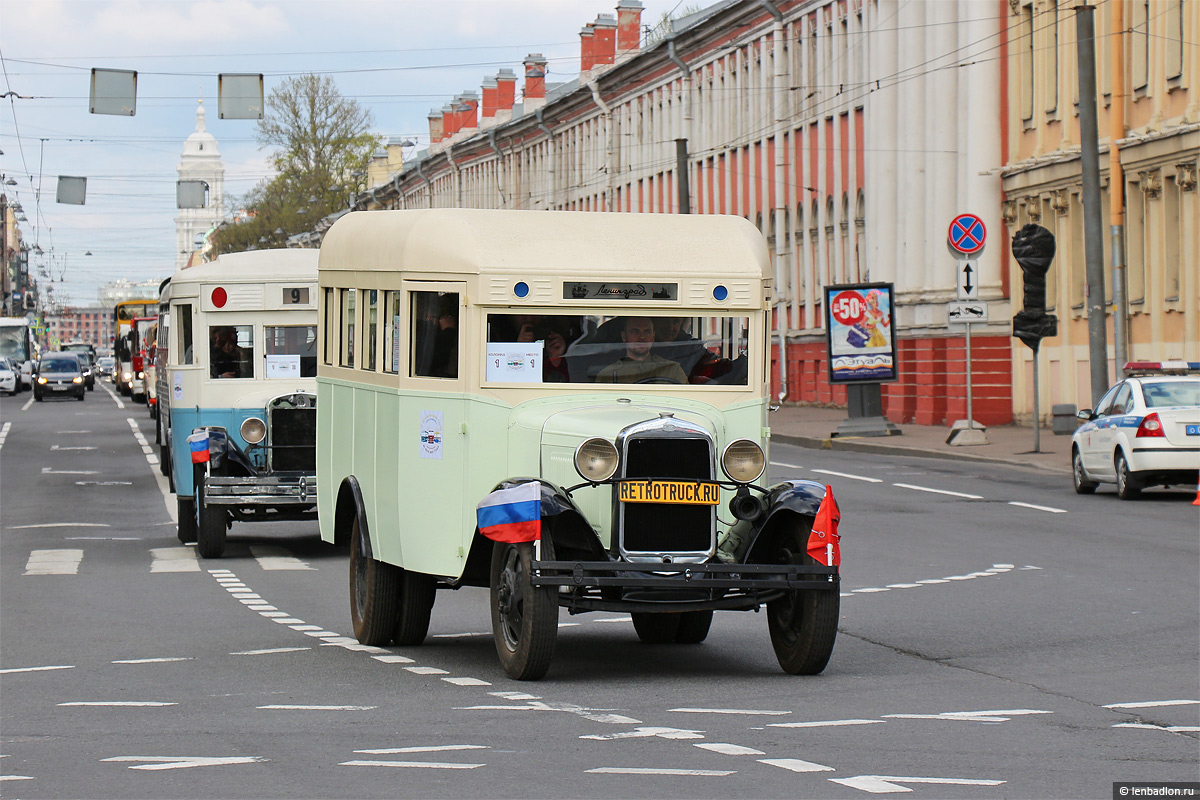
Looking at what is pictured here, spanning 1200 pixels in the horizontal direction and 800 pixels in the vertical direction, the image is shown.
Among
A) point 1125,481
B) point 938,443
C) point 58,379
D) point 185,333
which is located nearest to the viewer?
point 185,333

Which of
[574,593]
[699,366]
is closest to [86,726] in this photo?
[574,593]

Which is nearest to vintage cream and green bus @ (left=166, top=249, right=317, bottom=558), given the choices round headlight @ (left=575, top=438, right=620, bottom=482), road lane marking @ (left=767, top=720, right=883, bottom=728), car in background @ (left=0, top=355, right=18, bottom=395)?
round headlight @ (left=575, top=438, right=620, bottom=482)

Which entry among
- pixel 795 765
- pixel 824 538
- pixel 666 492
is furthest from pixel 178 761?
pixel 824 538

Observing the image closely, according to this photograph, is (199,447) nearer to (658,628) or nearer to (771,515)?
(658,628)

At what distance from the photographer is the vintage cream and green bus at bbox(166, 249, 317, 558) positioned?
2011 centimetres

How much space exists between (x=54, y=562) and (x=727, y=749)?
12.5 m

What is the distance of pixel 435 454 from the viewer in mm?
11250

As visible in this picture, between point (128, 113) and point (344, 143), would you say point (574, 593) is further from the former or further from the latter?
point (344, 143)

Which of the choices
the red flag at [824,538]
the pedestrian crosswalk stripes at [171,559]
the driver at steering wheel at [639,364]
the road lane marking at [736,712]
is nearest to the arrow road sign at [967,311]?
the pedestrian crosswalk stripes at [171,559]

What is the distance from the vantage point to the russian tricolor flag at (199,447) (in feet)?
64.5

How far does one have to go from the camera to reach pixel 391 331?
38.8 ft

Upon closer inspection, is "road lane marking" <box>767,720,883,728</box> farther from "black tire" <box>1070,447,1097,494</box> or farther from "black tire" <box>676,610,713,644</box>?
"black tire" <box>1070,447,1097,494</box>

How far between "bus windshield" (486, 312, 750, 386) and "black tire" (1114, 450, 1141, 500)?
14301 millimetres

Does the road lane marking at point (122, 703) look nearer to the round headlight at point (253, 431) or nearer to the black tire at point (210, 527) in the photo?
the black tire at point (210, 527)
